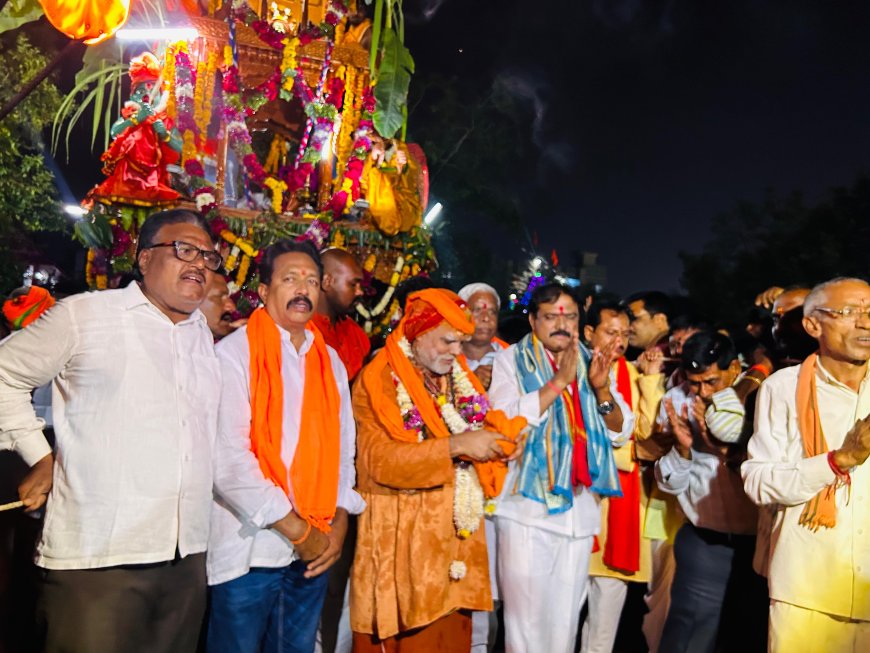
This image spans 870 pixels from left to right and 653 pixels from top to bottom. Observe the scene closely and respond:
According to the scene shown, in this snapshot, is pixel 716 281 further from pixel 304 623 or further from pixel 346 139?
pixel 304 623

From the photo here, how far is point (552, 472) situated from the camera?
3.79m

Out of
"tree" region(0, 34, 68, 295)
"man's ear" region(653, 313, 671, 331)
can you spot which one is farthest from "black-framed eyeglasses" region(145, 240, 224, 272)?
"tree" region(0, 34, 68, 295)

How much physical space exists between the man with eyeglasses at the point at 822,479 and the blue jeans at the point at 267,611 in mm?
1924

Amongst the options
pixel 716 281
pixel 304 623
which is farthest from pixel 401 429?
pixel 716 281

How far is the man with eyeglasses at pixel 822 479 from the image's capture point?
2.84m

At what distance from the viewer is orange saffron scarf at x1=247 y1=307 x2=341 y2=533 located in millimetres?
2939

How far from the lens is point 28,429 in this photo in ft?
8.02

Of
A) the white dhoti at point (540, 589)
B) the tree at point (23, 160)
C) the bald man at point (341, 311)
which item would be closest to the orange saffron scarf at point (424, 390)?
the white dhoti at point (540, 589)

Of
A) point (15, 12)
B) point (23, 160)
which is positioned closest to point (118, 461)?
point (15, 12)

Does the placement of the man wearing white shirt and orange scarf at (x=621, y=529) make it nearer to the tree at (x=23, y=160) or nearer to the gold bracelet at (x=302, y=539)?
the gold bracelet at (x=302, y=539)

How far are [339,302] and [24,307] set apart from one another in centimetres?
204

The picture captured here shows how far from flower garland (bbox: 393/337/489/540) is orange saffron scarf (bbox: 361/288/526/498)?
0.03 metres

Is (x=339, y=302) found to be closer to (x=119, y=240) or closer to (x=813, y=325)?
(x=813, y=325)

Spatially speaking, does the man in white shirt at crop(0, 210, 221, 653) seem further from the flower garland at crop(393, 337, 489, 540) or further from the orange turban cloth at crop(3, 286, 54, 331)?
the orange turban cloth at crop(3, 286, 54, 331)
